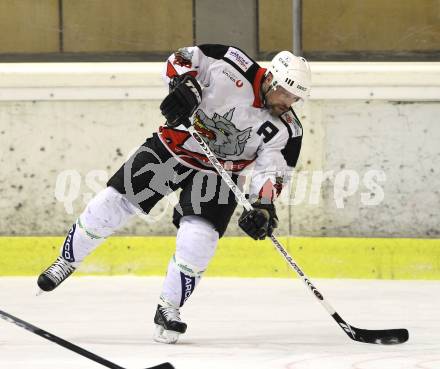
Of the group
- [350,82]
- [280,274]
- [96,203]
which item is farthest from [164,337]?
[350,82]

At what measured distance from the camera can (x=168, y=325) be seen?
4.64 metres

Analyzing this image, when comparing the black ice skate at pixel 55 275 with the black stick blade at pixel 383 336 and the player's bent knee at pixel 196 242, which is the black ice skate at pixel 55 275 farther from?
the black stick blade at pixel 383 336

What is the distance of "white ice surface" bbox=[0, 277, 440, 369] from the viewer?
423cm

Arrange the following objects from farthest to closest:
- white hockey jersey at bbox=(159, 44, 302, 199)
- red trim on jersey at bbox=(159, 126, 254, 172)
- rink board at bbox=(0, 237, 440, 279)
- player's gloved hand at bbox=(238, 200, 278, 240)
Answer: rink board at bbox=(0, 237, 440, 279)
red trim on jersey at bbox=(159, 126, 254, 172)
white hockey jersey at bbox=(159, 44, 302, 199)
player's gloved hand at bbox=(238, 200, 278, 240)

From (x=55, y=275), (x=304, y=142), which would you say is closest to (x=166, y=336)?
(x=55, y=275)

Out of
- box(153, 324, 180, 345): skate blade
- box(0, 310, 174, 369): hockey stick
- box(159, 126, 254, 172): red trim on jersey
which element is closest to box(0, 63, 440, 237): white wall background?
box(159, 126, 254, 172): red trim on jersey

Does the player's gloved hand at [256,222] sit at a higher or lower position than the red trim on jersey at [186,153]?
lower

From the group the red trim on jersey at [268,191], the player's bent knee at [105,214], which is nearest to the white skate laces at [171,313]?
the player's bent knee at [105,214]

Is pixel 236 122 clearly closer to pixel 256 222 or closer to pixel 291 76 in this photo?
pixel 291 76

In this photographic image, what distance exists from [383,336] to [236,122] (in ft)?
2.97

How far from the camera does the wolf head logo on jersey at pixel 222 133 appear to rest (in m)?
4.82

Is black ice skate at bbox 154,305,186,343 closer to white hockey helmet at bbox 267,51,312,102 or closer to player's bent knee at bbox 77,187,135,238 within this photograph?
player's bent knee at bbox 77,187,135,238

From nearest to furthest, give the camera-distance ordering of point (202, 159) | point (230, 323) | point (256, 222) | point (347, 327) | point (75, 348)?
point (75, 348) < point (256, 222) < point (347, 327) < point (202, 159) < point (230, 323)

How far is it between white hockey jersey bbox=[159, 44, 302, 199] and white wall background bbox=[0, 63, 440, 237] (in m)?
1.75
